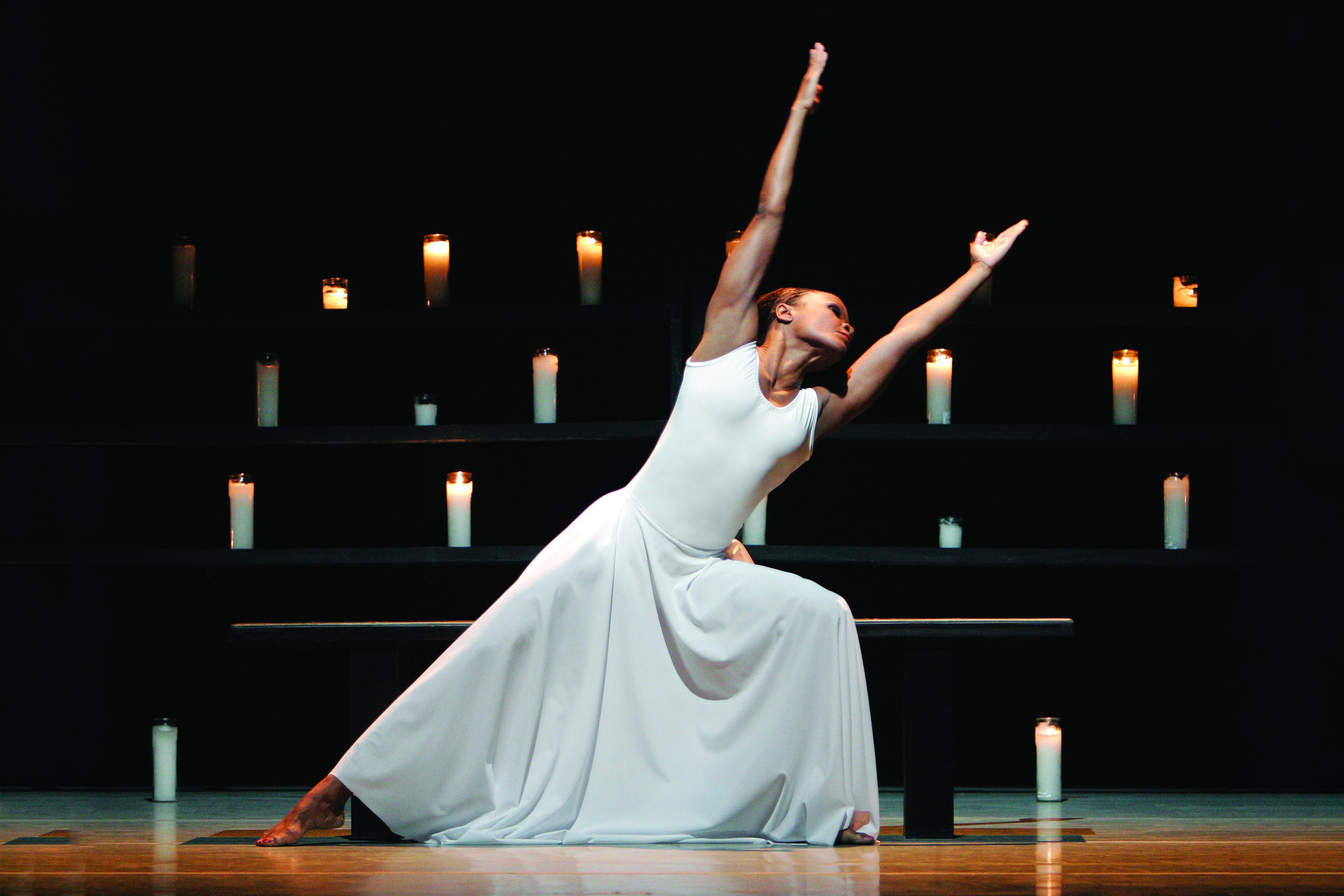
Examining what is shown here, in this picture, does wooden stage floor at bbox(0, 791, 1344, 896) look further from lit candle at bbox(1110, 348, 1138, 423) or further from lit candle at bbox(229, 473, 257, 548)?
lit candle at bbox(1110, 348, 1138, 423)

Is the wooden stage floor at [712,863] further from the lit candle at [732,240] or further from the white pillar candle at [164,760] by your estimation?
the lit candle at [732,240]

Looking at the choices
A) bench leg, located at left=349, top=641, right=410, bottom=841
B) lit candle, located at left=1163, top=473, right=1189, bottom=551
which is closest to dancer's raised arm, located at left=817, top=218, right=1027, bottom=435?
bench leg, located at left=349, top=641, right=410, bottom=841

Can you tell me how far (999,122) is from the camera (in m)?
4.32

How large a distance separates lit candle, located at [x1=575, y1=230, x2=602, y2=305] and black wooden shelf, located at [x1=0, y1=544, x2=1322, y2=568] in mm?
770

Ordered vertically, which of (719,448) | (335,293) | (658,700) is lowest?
(658,700)

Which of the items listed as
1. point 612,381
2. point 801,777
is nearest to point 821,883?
point 801,777

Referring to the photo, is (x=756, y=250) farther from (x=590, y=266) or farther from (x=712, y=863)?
(x=590, y=266)

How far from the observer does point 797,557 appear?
12.8 ft

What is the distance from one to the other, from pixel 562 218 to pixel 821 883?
8.97 feet

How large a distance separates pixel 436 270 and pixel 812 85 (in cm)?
164

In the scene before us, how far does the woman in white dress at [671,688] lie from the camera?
277 centimetres

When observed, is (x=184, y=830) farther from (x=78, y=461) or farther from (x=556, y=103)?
(x=556, y=103)

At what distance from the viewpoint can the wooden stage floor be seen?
2158 millimetres

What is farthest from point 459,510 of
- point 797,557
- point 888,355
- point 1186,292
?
point 1186,292
